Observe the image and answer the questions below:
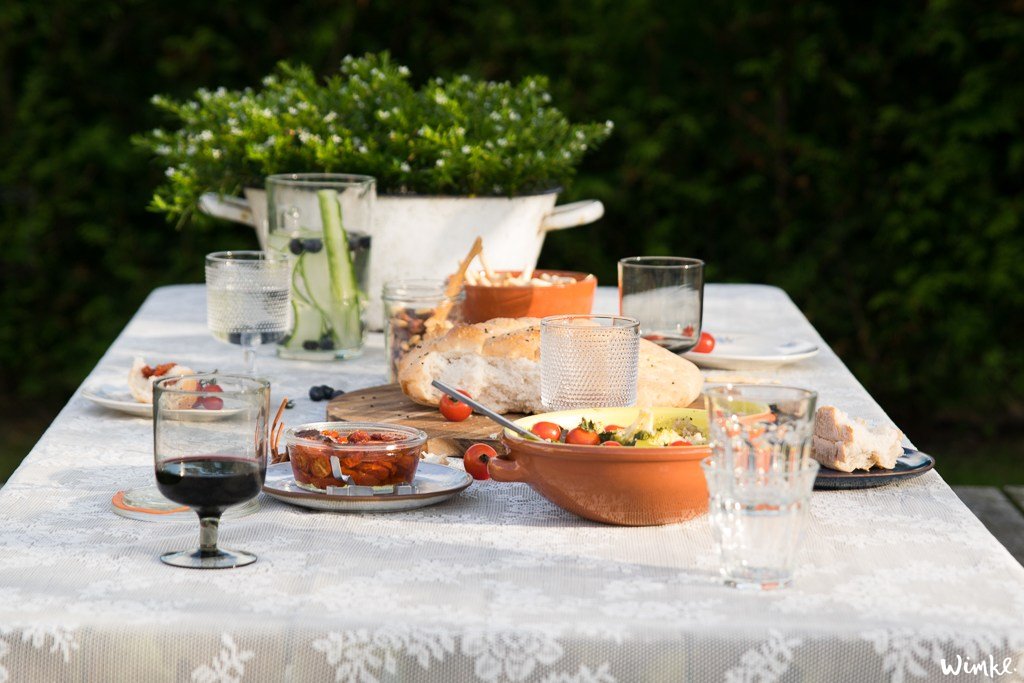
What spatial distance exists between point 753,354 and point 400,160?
78cm

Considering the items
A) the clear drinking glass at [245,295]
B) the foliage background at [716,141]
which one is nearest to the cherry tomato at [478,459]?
the clear drinking glass at [245,295]

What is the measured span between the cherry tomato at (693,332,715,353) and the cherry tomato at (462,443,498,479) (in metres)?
0.88

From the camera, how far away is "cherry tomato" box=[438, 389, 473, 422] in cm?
191

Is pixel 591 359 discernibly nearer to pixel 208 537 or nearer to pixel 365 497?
pixel 365 497

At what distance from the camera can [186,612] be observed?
4.06 feet

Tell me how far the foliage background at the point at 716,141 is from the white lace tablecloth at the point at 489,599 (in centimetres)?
342

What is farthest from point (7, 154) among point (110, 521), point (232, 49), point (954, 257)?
point (110, 521)

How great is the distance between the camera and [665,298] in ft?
7.55

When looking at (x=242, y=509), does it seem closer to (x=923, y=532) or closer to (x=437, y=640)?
(x=437, y=640)

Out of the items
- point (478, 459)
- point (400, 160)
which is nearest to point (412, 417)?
point (478, 459)

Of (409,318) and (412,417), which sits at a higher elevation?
(409,318)

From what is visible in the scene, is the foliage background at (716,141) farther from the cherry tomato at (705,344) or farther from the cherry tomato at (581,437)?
the cherry tomato at (581,437)

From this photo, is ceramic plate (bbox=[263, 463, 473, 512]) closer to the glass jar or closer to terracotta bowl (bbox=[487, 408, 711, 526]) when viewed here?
terracotta bowl (bbox=[487, 408, 711, 526])

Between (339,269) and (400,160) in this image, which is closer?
(339,269)
